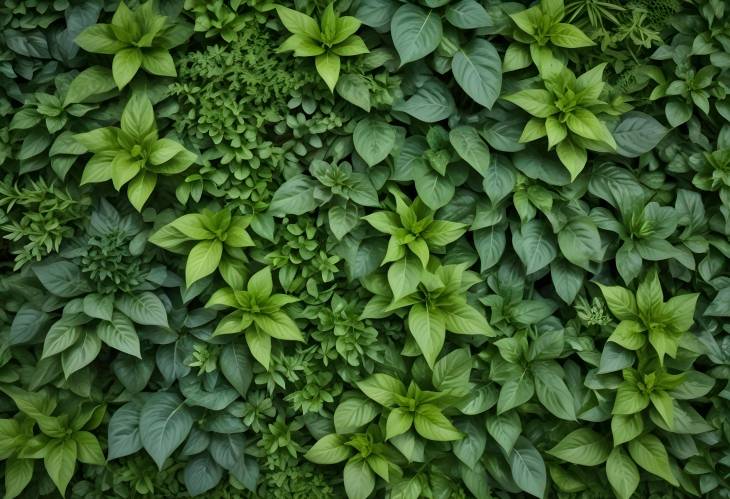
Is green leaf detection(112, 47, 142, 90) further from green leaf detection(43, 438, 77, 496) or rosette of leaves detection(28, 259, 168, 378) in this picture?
green leaf detection(43, 438, 77, 496)

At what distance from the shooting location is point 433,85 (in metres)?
2.58

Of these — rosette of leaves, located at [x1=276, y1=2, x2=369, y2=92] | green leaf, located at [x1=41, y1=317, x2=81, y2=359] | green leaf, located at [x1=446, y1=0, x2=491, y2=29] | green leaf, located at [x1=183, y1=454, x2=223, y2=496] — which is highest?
green leaf, located at [x1=446, y1=0, x2=491, y2=29]

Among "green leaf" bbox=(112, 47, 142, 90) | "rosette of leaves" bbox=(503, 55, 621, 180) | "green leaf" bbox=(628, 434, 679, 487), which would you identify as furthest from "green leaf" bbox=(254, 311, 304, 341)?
"green leaf" bbox=(628, 434, 679, 487)

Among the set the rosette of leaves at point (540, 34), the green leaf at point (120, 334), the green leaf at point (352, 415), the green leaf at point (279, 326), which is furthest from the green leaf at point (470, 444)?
the rosette of leaves at point (540, 34)

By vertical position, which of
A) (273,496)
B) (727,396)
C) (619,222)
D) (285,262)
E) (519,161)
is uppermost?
(519,161)

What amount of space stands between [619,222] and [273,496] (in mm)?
1842

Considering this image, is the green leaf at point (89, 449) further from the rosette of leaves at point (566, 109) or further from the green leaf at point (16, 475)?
the rosette of leaves at point (566, 109)

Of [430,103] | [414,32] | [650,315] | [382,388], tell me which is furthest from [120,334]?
[650,315]

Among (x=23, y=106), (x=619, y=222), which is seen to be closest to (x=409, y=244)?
(x=619, y=222)

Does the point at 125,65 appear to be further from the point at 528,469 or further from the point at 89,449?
the point at 528,469

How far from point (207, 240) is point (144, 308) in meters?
0.36

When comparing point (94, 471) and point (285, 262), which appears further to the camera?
point (94, 471)

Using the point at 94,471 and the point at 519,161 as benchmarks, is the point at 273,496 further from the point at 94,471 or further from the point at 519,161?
the point at 519,161

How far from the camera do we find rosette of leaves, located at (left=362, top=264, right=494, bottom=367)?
2.54 meters
